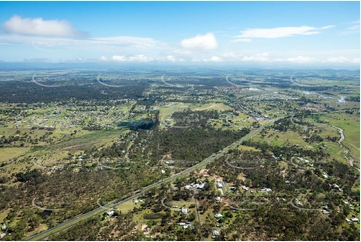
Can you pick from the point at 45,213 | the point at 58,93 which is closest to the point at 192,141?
the point at 45,213

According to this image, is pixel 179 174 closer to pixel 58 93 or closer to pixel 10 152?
pixel 10 152

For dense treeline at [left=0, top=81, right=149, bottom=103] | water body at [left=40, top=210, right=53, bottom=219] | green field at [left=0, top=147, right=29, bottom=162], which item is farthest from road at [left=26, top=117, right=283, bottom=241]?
dense treeline at [left=0, top=81, right=149, bottom=103]

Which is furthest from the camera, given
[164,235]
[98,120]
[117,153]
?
[98,120]

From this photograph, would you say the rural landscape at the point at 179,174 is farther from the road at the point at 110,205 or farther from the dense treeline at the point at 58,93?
→ the dense treeline at the point at 58,93

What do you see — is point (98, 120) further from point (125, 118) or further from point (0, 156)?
point (0, 156)

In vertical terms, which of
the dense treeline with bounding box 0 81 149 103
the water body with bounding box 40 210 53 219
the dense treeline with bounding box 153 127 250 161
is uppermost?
the dense treeline with bounding box 0 81 149 103

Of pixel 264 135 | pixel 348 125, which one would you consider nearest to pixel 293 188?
pixel 264 135

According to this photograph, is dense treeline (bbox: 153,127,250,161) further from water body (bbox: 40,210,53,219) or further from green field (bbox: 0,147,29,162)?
green field (bbox: 0,147,29,162)

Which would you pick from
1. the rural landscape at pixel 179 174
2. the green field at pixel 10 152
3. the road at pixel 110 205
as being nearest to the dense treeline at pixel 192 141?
the rural landscape at pixel 179 174
